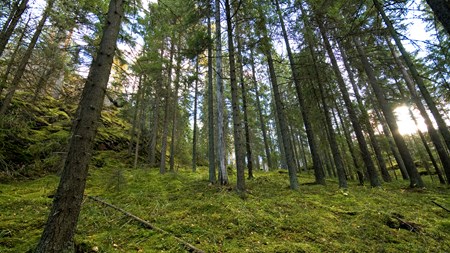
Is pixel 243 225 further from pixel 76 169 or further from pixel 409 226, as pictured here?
pixel 409 226

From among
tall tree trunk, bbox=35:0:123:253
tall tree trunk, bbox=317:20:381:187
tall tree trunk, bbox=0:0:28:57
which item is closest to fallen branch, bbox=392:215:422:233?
tall tree trunk, bbox=317:20:381:187

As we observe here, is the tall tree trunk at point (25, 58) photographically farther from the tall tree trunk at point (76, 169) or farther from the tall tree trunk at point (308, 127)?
the tall tree trunk at point (308, 127)

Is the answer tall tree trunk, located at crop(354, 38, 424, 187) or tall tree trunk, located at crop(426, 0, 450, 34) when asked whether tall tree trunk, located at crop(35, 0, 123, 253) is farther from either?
tall tree trunk, located at crop(354, 38, 424, 187)

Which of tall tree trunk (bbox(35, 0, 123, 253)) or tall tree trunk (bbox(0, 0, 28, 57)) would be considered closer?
tall tree trunk (bbox(35, 0, 123, 253))

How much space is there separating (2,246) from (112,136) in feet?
Result: 48.5

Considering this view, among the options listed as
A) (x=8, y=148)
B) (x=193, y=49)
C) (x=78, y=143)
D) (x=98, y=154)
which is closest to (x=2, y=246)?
(x=78, y=143)

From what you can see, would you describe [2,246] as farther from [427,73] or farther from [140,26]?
[427,73]

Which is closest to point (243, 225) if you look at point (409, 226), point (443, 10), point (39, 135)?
point (409, 226)

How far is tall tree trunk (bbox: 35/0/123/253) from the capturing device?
105 inches

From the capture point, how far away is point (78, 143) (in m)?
3.01

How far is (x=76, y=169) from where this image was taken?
291cm

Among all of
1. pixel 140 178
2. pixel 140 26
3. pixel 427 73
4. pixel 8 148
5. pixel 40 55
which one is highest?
pixel 427 73

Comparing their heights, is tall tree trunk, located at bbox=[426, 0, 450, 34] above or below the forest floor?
above

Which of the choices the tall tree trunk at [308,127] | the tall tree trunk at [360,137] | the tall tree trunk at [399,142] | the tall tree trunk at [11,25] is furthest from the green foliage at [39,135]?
the tall tree trunk at [399,142]
